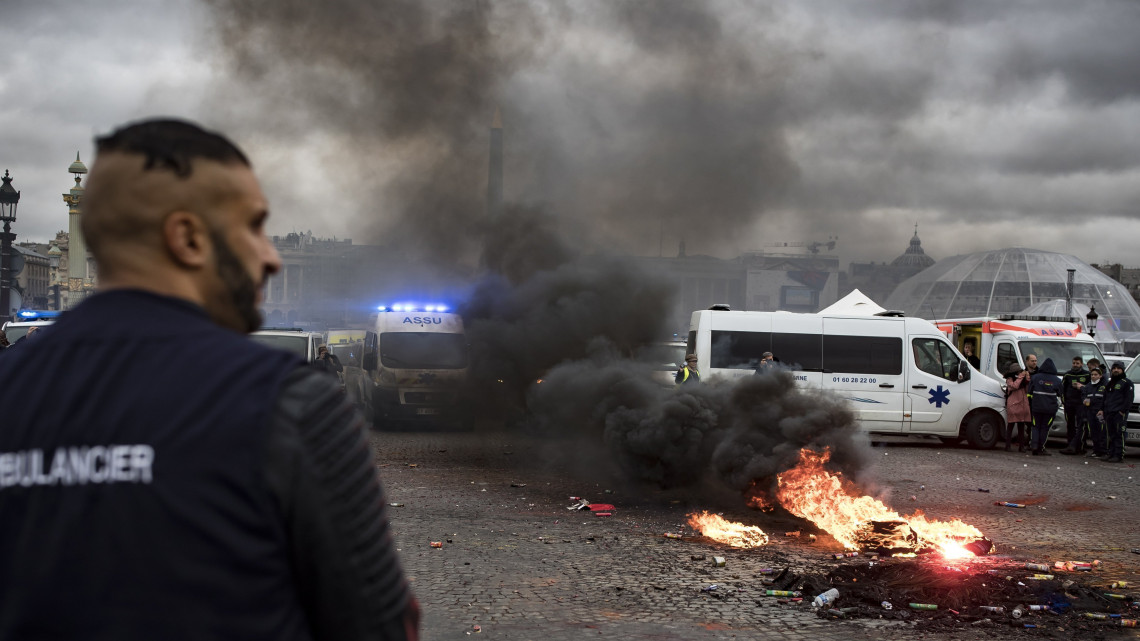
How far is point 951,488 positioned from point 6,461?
11414mm

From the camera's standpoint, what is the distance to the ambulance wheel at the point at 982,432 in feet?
52.8

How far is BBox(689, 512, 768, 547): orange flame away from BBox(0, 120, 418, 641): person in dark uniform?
665 centimetres

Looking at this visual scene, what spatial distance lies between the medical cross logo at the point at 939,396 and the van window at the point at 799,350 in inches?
82.8

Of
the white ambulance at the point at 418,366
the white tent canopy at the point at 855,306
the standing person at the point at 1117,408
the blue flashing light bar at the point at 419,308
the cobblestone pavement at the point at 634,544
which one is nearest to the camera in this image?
the cobblestone pavement at the point at 634,544

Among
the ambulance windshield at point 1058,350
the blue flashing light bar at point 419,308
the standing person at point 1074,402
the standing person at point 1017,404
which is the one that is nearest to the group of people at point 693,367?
the standing person at point 1017,404

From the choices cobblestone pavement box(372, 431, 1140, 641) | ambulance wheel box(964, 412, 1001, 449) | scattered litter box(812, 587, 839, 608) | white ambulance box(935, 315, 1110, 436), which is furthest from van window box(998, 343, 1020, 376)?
scattered litter box(812, 587, 839, 608)

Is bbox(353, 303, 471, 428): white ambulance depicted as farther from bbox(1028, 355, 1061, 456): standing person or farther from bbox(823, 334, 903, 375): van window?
bbox(1028, 355, 1061, 456): standing person

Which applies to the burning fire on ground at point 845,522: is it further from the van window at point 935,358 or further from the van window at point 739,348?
the van window at point 935,358

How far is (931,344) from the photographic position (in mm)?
15805

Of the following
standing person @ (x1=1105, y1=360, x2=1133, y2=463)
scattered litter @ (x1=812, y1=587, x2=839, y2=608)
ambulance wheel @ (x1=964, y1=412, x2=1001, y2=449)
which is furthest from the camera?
ambulance wheel @ (x1=964, y1=412, x2=1001, y2=449)

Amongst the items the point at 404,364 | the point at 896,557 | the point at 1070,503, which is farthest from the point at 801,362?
the point at 896,557

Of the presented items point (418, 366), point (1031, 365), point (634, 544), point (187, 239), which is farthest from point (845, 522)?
point (1031, 365)

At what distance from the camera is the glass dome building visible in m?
59.9

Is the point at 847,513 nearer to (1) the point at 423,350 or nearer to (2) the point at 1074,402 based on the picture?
(2) the point at 1074,402
